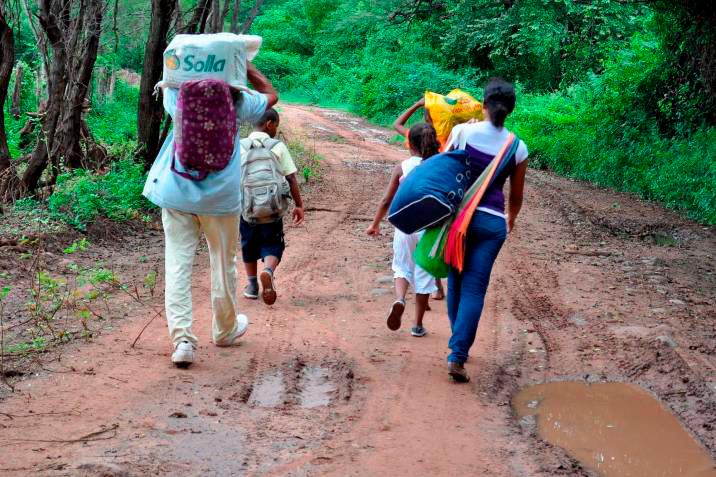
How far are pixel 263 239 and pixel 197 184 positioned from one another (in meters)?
2.00

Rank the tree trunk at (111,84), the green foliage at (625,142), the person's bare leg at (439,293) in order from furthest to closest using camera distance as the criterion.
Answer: the tree trunk at (111,84) < the green foliage at (625,142) < the person's bare leg at (439,293)

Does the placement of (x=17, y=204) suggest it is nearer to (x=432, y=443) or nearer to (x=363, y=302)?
(x=363, y=302)

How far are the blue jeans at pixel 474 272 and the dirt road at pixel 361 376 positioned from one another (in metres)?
0.32

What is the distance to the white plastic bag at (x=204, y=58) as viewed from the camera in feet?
16.9

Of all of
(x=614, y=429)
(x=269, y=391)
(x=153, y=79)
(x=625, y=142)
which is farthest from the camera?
(x=625, y=142)

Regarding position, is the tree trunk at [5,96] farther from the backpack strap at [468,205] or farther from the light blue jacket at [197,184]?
the backpack strap at [468,205]

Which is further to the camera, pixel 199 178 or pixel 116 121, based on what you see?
pixel 116 121

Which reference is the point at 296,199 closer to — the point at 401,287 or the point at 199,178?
the point at 401,287

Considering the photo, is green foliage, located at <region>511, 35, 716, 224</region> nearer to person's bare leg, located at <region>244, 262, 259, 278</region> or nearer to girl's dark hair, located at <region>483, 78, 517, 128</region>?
person's bare leg, located at <region>244, 262, 259, 278</region>

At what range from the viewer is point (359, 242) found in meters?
10.3

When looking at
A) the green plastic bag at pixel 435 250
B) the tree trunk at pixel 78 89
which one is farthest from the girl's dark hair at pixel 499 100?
the tree trunk at pixel 78 89

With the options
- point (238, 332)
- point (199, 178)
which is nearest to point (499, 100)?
point (199, 178)

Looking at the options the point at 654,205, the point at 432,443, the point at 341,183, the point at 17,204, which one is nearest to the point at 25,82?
the point at 341,183

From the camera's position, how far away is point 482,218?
5.38 m
